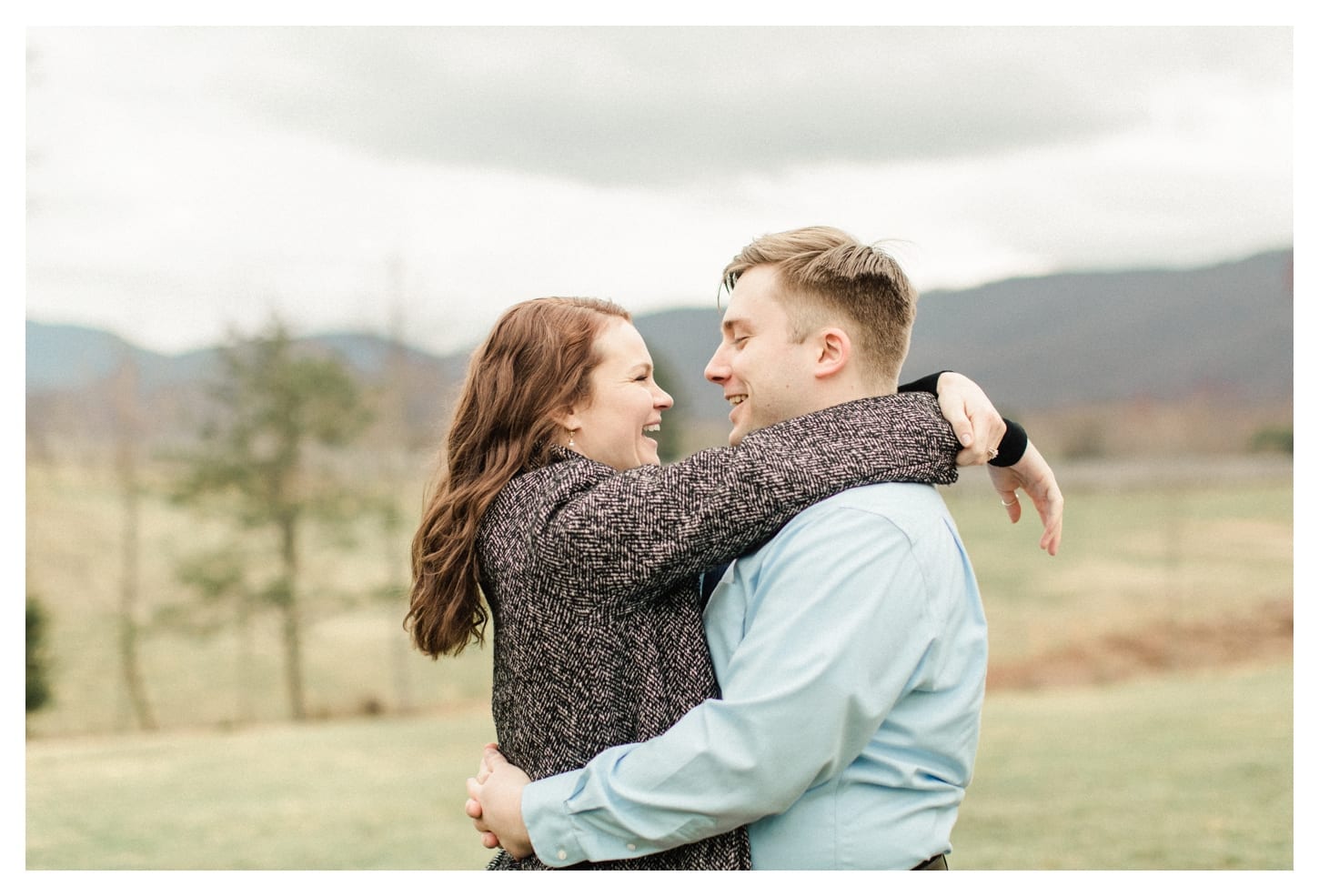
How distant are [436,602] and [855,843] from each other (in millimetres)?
789

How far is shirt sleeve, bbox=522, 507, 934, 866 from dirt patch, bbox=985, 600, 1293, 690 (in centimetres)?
1558

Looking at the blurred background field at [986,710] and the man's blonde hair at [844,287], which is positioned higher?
the man's blonde hair at [844,287]

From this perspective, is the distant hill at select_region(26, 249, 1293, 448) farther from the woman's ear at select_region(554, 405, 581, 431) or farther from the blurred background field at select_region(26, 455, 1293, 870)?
the woman's ear at select_region(554, 405, 581, 431)

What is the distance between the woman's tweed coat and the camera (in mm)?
1655

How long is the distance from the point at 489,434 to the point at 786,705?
723 mm

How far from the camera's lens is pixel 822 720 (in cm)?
160

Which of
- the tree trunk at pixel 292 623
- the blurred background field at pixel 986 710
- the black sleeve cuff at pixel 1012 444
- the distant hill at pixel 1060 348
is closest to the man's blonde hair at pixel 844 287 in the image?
the black sleeve cuff at pixel 1012 444

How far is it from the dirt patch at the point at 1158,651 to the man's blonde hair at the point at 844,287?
15.3m

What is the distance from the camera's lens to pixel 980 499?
1828 cm

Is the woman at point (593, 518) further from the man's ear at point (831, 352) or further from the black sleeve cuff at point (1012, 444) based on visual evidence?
the black sleeve cuff at point (1012, 444)

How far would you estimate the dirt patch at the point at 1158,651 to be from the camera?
16578mm

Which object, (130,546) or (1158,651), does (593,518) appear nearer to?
(130,546)
